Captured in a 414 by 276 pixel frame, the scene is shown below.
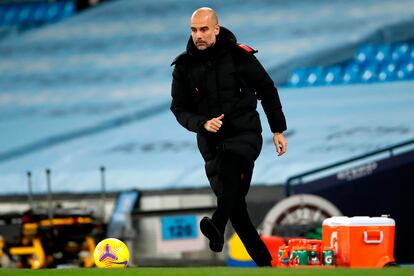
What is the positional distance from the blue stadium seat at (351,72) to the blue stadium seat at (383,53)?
0.73 ft

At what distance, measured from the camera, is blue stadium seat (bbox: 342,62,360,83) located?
37.4 feet

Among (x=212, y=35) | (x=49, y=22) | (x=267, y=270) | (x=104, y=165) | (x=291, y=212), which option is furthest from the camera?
(x=49, y=22)

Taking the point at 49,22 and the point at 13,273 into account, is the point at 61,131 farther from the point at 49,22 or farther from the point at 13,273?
the point at 13,273

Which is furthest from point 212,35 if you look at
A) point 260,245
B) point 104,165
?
point 104,165

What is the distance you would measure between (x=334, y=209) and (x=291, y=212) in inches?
15.4

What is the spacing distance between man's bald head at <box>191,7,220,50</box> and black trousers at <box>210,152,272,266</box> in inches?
Answer: 23.3

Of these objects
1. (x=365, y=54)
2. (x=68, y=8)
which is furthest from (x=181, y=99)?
(x=68, y=8)

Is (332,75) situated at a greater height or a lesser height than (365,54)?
lesser

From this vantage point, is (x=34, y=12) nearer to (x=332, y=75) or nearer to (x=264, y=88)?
(x=332, y=75)

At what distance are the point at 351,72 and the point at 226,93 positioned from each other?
532cm

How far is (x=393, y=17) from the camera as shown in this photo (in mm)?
11227

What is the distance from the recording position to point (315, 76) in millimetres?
11477

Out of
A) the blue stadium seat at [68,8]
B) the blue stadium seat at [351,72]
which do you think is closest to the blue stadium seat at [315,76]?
the blue stadium seat at [351,72]

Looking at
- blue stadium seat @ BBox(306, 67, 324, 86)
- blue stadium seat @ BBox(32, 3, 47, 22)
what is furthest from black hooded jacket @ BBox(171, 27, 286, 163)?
blue stadium seat @ BBox(32, 3, 47, 22)
